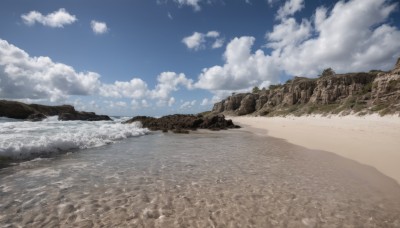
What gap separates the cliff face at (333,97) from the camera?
29.4 metres

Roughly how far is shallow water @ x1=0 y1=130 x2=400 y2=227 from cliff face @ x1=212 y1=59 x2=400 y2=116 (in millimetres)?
22176

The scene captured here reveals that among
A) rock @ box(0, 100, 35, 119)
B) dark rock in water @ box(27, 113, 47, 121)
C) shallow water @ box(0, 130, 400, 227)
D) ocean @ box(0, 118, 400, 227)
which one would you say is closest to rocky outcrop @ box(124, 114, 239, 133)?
ocean @ box(0, 118, 400, 227)

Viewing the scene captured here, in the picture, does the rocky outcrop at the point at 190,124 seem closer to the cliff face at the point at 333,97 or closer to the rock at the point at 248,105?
the cliff face at the point at 333,97

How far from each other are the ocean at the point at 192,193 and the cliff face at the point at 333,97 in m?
21.8

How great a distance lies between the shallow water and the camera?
4.07 m

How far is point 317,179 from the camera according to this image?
6.51 metres

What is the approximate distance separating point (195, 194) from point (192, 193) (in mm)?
86

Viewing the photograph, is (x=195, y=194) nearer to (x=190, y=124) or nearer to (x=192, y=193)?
(x=192, y=193)

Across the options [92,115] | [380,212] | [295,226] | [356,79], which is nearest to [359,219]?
[380,212]

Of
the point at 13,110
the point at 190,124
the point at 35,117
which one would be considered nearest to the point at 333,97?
the point at 190,124

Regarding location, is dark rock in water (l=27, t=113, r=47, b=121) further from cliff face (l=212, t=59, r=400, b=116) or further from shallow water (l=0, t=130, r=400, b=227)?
cliff face (l=212, t=59, r=400, b=116)

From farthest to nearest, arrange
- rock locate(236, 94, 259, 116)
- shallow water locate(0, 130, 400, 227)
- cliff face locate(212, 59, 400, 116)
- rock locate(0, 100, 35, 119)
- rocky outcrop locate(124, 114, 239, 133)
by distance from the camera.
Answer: rock locate(236, 94, 259, 116) < rock locate(0, 100, 35, 119) < cliff face locate(212, 59, 400, 116) < rocky outcrop locate(124, 114, 239, 133) < shallow water locate(0, 130, 400, 227)

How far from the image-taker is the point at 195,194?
528 centimetres

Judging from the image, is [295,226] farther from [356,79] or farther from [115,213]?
[356,79]
